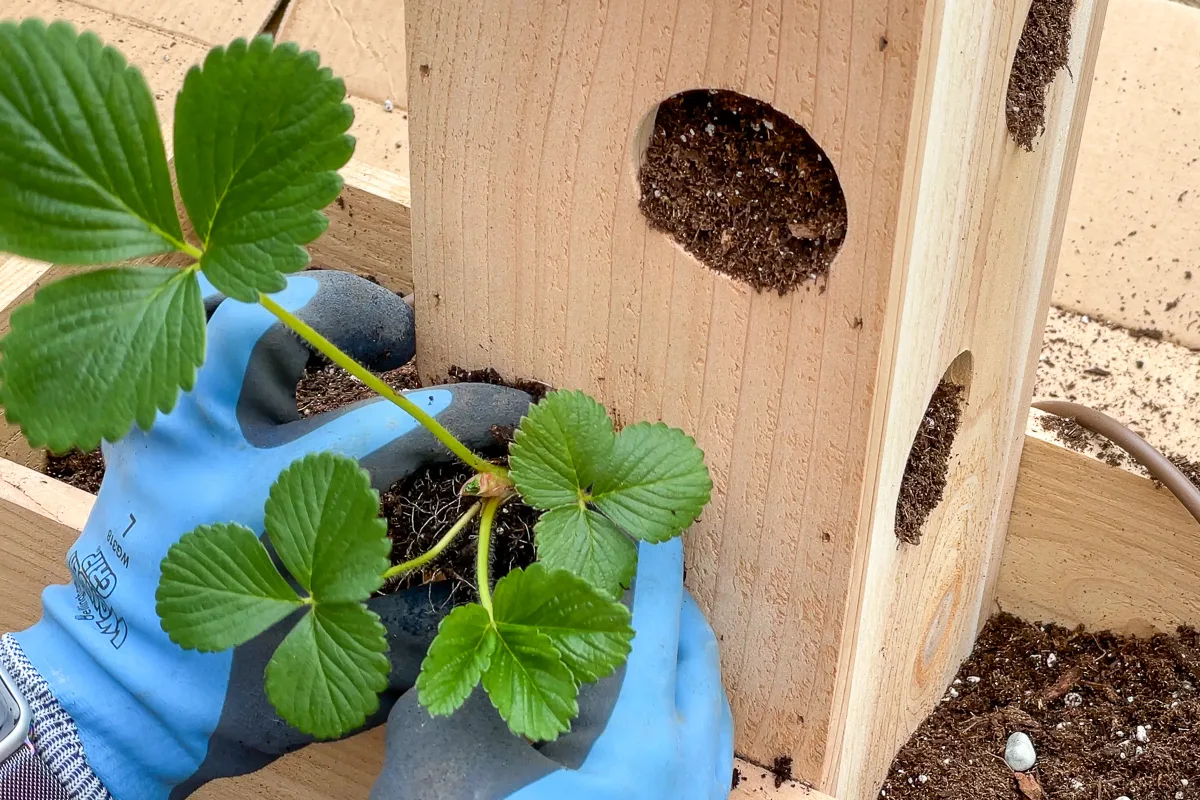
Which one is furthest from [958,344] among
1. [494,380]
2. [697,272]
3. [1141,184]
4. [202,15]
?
[202,15]

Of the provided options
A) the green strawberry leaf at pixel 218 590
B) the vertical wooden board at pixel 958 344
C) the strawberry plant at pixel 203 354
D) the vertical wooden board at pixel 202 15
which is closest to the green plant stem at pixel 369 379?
the strawberry plant at pixel 203 354

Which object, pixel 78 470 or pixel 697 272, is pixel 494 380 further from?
pixel 78 470

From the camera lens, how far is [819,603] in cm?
74

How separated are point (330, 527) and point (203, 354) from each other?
0.42 ft

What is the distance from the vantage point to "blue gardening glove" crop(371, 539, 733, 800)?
2.12 ft

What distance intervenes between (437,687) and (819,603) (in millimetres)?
278

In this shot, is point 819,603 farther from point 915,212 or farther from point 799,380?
point 915,212

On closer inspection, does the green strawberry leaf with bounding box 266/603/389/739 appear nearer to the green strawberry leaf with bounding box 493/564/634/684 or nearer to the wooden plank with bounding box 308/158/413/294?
the green strawberry leaf with bounding box 493/564/634/684

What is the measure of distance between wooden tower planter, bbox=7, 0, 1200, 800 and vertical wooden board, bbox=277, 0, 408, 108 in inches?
32.1

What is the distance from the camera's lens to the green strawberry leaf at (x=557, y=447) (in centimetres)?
64

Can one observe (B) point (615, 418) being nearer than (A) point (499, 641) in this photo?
No

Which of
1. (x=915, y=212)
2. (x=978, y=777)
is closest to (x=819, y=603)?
(x=915, y=212)

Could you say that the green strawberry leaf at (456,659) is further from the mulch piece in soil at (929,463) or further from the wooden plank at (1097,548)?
the wooden plank at (1097,548)

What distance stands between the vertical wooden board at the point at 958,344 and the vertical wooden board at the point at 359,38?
948 millimetres
